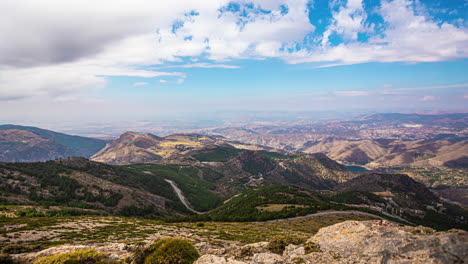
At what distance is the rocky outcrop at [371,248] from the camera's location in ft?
32.3

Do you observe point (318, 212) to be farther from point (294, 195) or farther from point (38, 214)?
point (38, 214)

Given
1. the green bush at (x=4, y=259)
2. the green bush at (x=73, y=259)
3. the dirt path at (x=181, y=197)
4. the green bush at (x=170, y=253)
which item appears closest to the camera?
the green bush at (x=73, y=259)

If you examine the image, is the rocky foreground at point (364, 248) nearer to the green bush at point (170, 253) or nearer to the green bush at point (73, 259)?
the green bush at point (170, 253)

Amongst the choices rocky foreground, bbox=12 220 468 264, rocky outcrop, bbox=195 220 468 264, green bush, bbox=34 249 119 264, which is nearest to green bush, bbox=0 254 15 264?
rocky foreground, bbox=12 220 468 264

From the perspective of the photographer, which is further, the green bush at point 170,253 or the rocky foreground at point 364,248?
the green bush at point 170,253

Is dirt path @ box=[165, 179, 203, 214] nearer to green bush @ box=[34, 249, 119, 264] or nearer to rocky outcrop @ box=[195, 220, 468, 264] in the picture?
rocky outcrop @ box=[195, 220, 468, 264]

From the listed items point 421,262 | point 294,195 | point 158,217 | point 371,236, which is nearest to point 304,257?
point 371,236

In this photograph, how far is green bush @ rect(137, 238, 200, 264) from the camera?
38.9 ft

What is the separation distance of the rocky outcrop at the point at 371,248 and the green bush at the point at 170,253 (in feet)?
2.48

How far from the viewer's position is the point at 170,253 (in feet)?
40.1

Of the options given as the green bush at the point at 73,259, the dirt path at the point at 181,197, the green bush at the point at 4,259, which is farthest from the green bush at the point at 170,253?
the dirt path at the point at 181,197

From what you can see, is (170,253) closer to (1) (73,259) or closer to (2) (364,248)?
(1) (73,259)

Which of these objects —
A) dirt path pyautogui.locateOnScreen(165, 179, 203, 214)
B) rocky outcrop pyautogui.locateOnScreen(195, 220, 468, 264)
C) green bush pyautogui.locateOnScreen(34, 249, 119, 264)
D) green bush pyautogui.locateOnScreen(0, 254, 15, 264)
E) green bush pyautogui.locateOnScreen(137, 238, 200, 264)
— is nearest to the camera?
rocky outcrop pyautogui.locateOnScreen(195, 220, 468, 264)

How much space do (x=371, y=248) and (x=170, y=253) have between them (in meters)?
12.8
